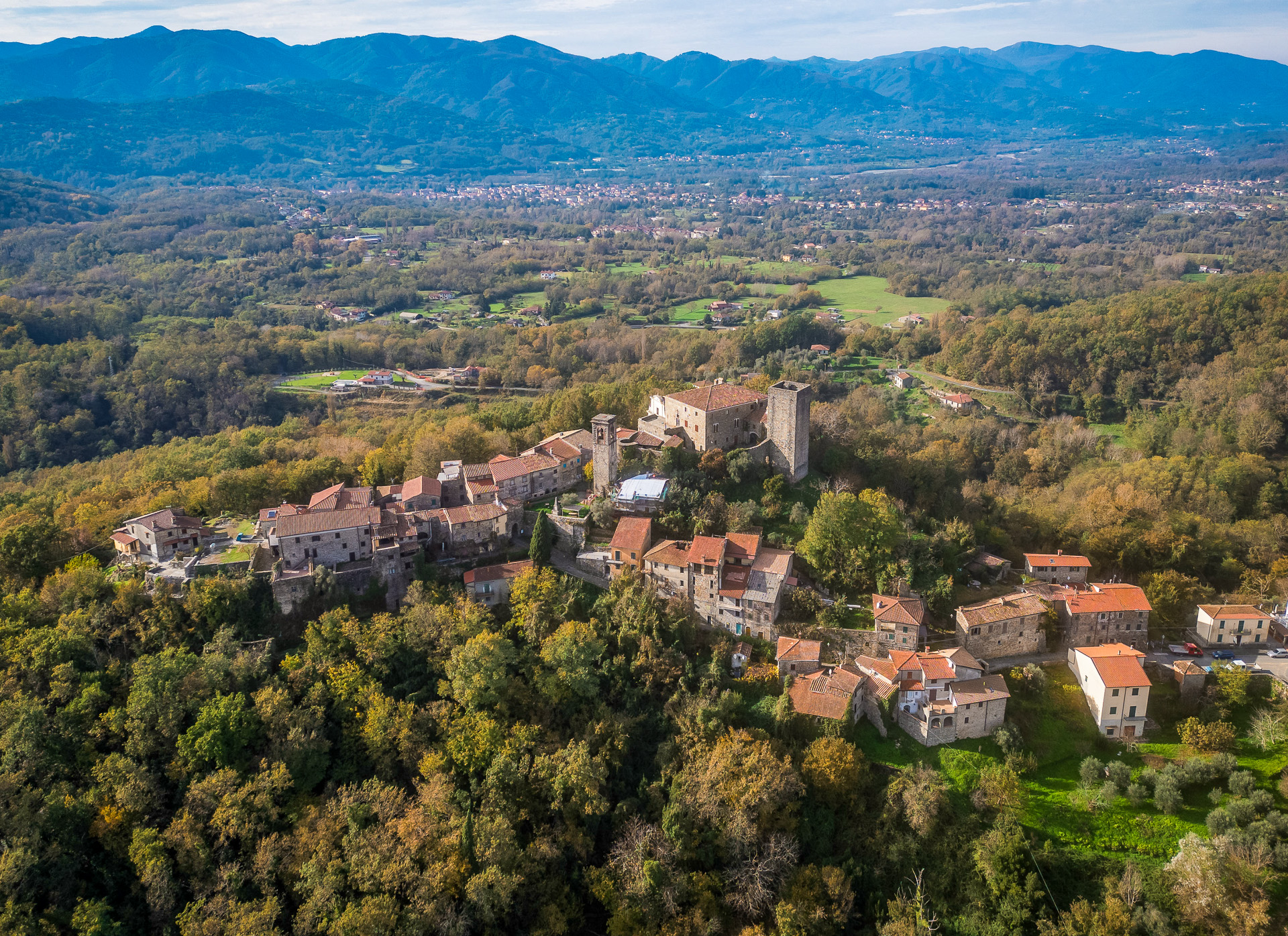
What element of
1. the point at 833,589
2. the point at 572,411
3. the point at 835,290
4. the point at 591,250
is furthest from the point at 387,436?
the point at 591,250

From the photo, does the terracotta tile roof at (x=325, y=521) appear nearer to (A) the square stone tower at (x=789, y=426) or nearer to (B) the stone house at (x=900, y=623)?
(A) the square stone tower at (x=789, y=426)

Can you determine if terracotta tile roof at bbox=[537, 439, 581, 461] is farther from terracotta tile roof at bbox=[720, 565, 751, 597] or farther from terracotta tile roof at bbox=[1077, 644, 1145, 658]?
terracotta tile roof at bbox=[1077, 644, 1145, 658]

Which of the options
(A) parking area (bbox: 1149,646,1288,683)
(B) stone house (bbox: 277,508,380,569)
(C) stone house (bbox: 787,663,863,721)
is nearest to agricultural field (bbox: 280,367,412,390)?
(B) stone house (bbox: 277,508,380,569)

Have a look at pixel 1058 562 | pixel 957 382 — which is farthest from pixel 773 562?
pixel 957 382

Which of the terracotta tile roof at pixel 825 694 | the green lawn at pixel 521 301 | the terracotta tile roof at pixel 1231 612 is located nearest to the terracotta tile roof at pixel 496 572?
the terracotta tile roof at pixel 825 694

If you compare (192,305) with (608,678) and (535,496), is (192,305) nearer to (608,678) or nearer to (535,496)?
(535,496)
